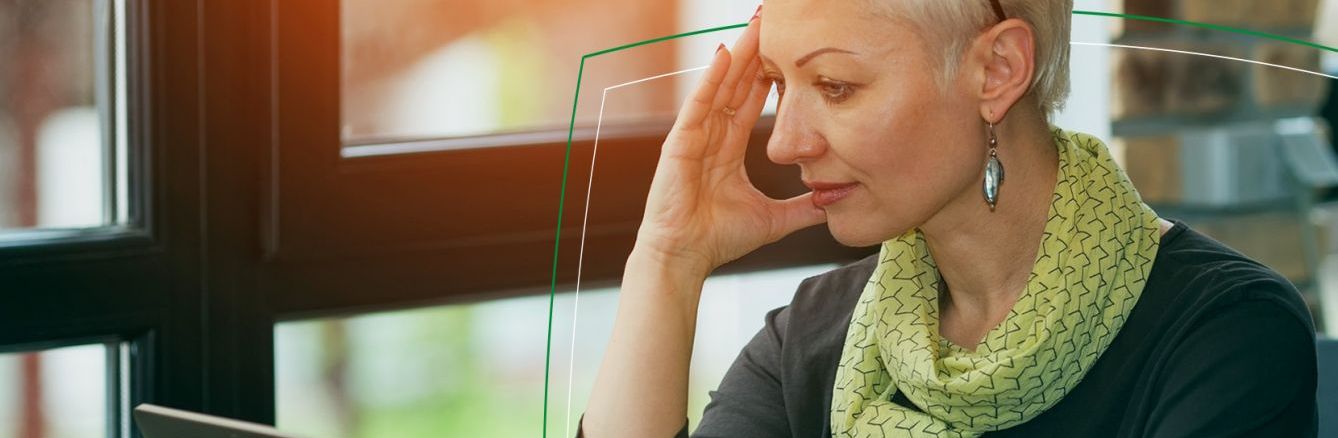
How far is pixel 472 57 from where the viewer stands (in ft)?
6.38

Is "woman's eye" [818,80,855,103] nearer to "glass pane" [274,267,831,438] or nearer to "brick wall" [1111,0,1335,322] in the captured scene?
"brick wall" [1111,0,1335,322]

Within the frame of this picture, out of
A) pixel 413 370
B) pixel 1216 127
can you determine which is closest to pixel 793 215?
pixel 1216 127

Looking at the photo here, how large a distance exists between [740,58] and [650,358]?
27cm

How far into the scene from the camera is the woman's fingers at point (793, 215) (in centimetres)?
127

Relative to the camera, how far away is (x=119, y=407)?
1764 mm

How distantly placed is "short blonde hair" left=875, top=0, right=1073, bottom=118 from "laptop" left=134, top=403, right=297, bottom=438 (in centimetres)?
54

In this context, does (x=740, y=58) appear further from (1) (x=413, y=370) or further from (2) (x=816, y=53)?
(1) (x=413, y=370)

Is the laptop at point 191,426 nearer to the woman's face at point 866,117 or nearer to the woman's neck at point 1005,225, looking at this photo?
the woman's face at point 866,117

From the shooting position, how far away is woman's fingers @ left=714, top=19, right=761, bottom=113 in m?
1.18

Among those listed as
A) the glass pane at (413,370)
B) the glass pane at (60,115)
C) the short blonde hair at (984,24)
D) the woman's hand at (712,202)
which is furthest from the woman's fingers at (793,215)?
the glass pane at (60,115)

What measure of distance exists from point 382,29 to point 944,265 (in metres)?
0.90

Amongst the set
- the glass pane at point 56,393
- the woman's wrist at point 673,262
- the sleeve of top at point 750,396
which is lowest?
the glass pane at point 56,393

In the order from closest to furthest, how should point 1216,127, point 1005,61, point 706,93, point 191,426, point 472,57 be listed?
point 191,426 < point 1005,61 < point 706,93 < point 1216,127 < point 472,57

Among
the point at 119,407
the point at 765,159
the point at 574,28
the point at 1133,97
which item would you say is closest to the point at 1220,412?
the point at 1133,97
